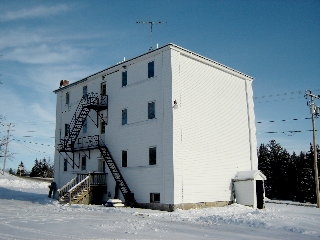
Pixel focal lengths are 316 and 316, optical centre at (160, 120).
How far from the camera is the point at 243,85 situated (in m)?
31.7

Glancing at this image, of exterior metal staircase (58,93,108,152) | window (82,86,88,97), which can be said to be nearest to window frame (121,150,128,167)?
exterior metal staircase (58,93,108,152)

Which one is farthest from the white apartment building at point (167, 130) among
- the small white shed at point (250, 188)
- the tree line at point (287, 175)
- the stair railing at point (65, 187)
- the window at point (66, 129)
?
the tree line at point (287, 175)

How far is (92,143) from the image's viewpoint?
100ft

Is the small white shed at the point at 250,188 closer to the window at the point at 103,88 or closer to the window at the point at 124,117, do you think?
the window at the point at 124,117

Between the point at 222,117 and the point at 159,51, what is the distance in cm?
830

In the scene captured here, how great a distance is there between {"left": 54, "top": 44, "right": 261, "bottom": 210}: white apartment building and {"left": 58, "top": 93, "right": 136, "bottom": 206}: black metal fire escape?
9cm

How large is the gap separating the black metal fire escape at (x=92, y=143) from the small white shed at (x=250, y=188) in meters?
9.25

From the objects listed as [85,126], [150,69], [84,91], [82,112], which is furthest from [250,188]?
[84,91]

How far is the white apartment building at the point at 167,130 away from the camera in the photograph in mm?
23891

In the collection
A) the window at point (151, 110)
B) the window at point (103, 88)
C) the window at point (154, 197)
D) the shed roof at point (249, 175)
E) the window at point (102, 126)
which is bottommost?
the window at point (154, 197)

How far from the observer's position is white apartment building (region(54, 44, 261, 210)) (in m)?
23.9

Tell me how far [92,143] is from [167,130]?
391 inches

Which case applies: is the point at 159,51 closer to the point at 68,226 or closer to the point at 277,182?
the point at 68,226

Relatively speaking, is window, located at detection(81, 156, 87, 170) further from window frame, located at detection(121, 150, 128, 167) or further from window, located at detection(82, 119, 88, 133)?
window frame, located at detection(121, 150, 128, 167)
